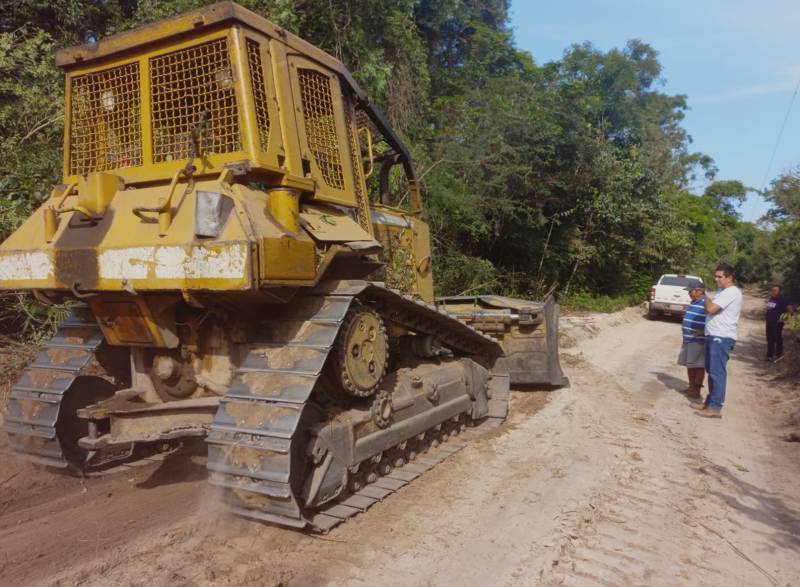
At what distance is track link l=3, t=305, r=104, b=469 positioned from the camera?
4.05 metres

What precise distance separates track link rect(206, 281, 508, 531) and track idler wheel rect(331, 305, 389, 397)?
7.5 inches

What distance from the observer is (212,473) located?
3.31m

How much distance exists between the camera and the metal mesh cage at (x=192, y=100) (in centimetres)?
370

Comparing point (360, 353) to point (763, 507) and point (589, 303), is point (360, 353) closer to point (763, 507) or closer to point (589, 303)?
point (763, 507)

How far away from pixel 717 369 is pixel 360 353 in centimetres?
489

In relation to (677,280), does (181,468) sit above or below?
below

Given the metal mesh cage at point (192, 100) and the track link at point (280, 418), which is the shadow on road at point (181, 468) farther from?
the metal mesh cage at point (192, 100)

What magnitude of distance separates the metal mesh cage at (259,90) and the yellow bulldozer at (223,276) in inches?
0.6

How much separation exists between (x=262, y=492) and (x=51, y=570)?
126cm

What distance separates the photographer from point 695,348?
757cm

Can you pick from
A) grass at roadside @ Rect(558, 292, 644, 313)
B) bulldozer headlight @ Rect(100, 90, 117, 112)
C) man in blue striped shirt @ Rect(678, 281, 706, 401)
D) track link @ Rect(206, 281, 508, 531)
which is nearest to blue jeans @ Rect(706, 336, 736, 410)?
man in blue striped shirt @ Rect(678, 281, 706, 401)

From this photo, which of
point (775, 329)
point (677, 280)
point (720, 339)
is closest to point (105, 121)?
point (720, 339)

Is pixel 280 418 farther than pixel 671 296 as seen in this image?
No

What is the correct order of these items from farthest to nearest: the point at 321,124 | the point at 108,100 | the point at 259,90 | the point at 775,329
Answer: the point at 775,329 → the point at 321,124 → the point at 108,100 → the point at 259,90
